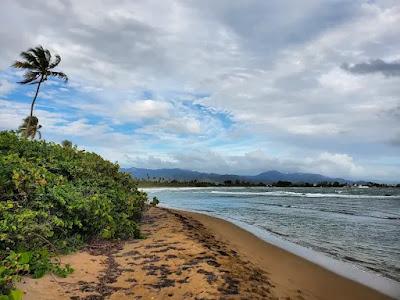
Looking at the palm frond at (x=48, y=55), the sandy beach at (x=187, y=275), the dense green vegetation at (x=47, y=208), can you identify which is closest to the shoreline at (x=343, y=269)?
the sandy beach at (x=187, y=275)

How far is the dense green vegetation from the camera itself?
273 inches

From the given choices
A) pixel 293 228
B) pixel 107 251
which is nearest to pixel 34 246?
pixel 107 251

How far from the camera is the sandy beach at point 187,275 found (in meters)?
6.50

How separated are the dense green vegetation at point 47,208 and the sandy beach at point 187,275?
409 mm

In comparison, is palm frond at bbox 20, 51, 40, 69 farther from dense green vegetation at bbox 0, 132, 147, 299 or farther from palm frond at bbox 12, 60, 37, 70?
dense green vegetation at bbox 0, 132, 147, 299

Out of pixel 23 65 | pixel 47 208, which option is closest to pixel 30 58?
pixel 23 65

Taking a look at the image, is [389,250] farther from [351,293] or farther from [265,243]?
[351,293]

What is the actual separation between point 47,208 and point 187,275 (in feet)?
11.4

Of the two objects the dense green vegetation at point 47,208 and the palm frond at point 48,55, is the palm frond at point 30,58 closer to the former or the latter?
the palm frond at point 48,55

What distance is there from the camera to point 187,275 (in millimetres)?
7371

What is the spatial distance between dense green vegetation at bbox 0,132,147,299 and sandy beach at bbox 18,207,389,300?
1.34 ft

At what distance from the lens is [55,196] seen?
871 centimetres

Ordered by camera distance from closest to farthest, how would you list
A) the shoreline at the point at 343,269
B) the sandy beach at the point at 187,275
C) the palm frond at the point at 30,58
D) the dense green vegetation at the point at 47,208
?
the sandy beach at the point at 187,275 → the dense green vegetation at the point at 47,208 → the shoreline at the point at 343,269 → the palm frond at the point at 30,58

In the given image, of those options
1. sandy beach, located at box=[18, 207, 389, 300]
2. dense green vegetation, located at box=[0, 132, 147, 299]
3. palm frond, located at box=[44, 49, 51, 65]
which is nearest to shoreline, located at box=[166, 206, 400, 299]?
sandy beach, located at box=[18, 207, 389, 300]
